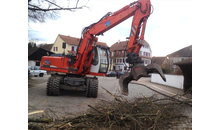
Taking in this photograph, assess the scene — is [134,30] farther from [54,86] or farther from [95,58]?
[54,86]

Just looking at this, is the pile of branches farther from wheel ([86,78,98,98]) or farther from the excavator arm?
wheel ([86,78,98,98])

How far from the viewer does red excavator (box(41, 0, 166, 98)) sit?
6.01 meters

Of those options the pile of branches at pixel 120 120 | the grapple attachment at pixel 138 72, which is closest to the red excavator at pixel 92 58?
the grapple attachment at pixel 138 72

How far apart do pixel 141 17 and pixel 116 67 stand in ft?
141

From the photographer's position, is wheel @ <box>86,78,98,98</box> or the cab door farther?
the cab door

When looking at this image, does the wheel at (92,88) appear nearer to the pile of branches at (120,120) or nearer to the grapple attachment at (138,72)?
the grapple attachment at (138,72)

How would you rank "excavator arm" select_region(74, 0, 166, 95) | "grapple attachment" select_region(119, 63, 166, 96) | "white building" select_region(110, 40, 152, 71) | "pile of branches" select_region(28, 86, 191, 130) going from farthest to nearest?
"white building" select_region(110, 40, 152, 71)
"excavator arm" select_region(74, 0, 166, 95)
"grapple attachment" select_region(119, 63, 166, 96)
"pile of branches" select_region(28, 86, 191, 130)

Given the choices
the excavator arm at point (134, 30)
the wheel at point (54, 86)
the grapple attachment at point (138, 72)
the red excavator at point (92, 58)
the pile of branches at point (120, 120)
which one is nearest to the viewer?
the pile of branches at point (120, 120)

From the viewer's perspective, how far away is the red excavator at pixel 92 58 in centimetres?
601

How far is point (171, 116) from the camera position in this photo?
443cm

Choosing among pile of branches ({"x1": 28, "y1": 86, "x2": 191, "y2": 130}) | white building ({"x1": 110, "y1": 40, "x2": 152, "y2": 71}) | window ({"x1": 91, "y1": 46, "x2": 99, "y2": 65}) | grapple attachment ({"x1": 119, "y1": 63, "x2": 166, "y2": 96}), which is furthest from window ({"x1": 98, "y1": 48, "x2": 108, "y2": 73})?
white building ({"x1": 110, "y1": 40, "x2": 152, "y2": 71})
